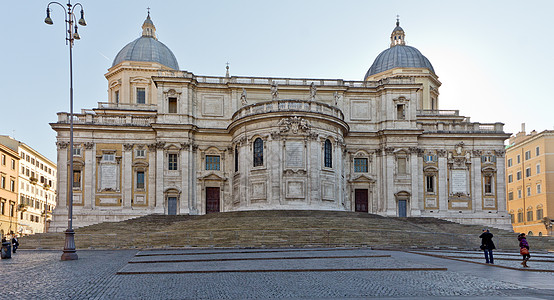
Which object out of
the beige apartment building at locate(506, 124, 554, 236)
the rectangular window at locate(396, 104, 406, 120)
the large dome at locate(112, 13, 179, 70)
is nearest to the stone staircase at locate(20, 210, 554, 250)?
the rectangular window at locate(396, 104, 406, 120)

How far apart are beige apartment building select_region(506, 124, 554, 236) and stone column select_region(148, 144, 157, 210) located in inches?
1545

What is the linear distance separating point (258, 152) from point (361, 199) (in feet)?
39.9

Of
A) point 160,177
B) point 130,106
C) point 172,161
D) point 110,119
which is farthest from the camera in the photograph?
point 130,106

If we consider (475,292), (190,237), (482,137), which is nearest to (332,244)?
(190,237)

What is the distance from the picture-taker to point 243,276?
16.0 meters

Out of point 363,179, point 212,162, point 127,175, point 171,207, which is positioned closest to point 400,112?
point 363,179

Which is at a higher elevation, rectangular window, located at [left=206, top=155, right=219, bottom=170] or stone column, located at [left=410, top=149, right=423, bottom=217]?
rectangular window, located at [left=206, top=155, right=219, bottom=170]

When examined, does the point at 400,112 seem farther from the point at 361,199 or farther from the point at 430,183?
the point at 361,199

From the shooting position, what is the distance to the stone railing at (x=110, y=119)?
169 feet

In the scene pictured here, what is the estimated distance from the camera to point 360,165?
176 feet

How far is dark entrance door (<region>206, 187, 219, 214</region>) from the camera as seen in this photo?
170ft

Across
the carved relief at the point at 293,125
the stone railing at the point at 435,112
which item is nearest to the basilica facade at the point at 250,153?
the carved relief at the point at 293,125

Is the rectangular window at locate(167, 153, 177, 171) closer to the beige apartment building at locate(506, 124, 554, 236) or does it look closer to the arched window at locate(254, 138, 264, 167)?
the arched window at locate(254, 138, 264, 167)

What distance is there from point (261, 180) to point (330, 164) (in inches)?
240
